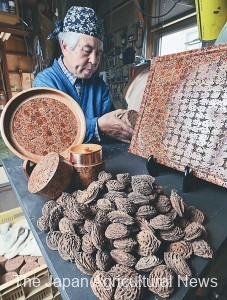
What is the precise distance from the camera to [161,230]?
50cm

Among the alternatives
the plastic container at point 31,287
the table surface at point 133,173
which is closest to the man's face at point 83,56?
the table surface at point 133,173

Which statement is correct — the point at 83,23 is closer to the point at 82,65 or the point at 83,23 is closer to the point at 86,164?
the point at 82,65

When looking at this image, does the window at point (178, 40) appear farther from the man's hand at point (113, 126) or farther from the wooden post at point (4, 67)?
the wooden post at point (4, 67)

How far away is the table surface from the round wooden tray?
163 mm

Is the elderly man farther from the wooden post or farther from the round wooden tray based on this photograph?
the wooden post

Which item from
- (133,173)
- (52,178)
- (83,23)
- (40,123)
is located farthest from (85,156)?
(83,23)

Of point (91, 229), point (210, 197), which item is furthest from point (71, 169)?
point (210, 197)

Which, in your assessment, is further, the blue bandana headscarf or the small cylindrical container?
the blue bandana headscarf

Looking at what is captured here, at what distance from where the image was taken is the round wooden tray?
0.88 metres

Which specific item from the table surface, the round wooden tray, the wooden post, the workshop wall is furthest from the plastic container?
the wooden post

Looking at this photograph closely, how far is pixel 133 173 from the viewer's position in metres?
0.85

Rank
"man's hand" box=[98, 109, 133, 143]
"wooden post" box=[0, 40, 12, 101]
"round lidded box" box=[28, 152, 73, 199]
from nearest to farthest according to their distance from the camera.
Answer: "round lidded box" box=[28, 152, 73, 199], "man's hand" box=[98, 109, 133, 143], "wooden post" box=[0, 40, 12, 101]

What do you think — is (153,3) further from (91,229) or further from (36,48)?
(91,229)

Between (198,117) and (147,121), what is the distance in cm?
23
